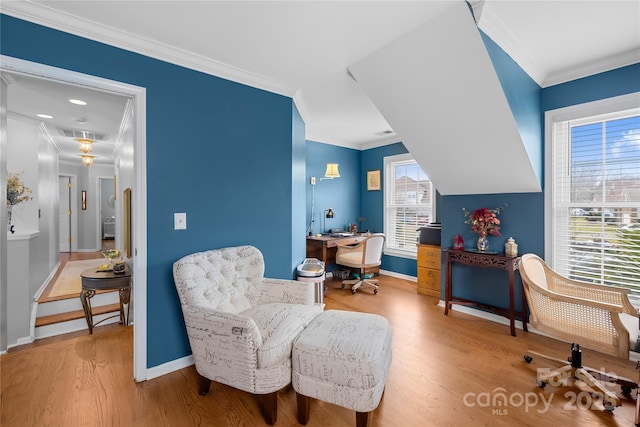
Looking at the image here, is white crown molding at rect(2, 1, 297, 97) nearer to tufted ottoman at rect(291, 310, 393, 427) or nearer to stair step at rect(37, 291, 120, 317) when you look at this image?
tufted ottoman at rect(291, 310, 393, 427)

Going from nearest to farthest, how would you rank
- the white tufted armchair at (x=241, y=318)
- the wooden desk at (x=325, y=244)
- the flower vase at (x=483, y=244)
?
the white tufted armchair at (x=241, y=318), the flower vase at (x=483, y=244), the wooden desk at (x=325, y=244)

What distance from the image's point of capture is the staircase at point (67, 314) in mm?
2773

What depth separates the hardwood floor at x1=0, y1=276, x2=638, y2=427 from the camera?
1649 mm

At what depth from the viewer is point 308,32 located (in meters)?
1.97

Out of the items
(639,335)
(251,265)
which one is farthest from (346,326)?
(639,335)

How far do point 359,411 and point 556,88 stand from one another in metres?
3.38

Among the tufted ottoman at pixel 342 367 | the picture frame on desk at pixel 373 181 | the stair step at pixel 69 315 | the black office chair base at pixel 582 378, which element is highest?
the picture frame on desk at pixel 373 181

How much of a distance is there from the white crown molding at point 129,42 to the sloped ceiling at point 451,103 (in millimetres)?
975

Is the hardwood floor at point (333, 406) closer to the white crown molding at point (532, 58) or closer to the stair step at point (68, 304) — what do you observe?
the stair step at point (68, 304)

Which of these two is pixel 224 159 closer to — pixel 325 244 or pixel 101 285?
pixel 101 285

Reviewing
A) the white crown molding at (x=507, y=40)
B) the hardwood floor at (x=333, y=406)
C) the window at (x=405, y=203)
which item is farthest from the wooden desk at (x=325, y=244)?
the white crown molding at (x=507, y=40)

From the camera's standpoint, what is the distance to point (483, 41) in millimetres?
1882

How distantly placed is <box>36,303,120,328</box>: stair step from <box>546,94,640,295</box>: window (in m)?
4.82

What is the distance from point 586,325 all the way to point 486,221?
1.36m
